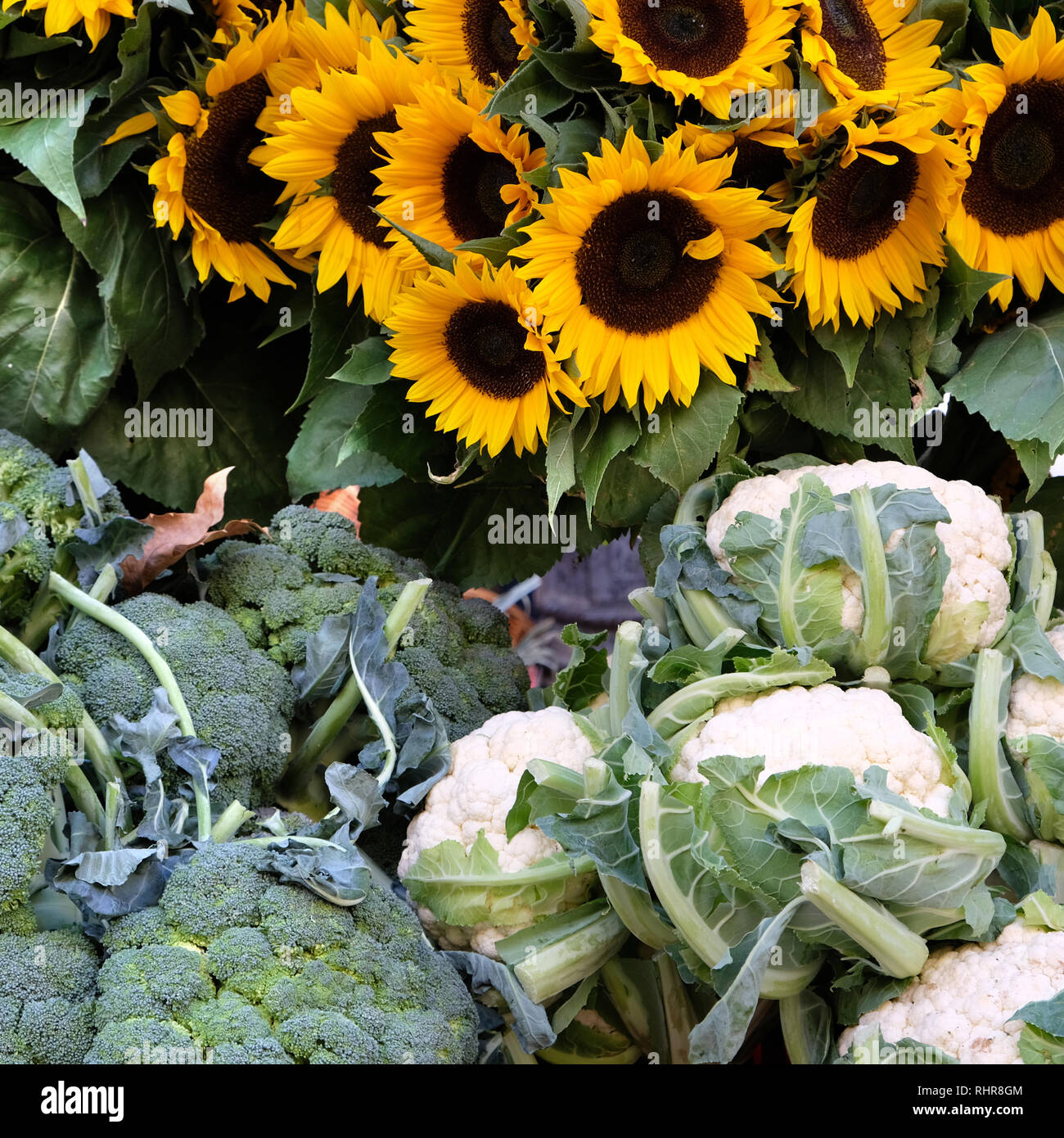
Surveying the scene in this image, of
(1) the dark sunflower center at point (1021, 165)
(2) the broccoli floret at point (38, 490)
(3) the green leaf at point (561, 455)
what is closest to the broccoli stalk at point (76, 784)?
(2) the broccoli floret at point (38, 490)

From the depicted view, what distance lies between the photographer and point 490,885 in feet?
2.86

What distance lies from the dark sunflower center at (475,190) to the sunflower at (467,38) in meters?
0.06

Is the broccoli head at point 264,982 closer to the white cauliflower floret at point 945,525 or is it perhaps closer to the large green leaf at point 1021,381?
the white cauliflower floret at point 945,525

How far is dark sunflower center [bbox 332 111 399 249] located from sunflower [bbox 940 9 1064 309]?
0.49m

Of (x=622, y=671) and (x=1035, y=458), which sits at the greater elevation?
(x=1035, y=458)

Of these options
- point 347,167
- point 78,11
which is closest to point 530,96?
point 347,167

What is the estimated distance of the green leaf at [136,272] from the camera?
3.78 ft

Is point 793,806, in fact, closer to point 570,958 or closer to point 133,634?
point 570,958

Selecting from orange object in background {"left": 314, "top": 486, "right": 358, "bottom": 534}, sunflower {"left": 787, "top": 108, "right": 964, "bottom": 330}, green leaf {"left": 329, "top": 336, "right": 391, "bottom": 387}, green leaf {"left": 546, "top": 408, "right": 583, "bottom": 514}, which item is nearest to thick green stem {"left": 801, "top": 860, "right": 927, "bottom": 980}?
green leaf {"left": 546, "top": 408, "right": 583, "bottom": 514}

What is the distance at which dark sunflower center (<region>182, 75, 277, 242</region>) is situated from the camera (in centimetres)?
110

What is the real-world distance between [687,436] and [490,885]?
0.42 metres

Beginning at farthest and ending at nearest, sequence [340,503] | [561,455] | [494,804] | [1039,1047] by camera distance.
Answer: [340,503], [561,455], [494,804], [1039,1047]
